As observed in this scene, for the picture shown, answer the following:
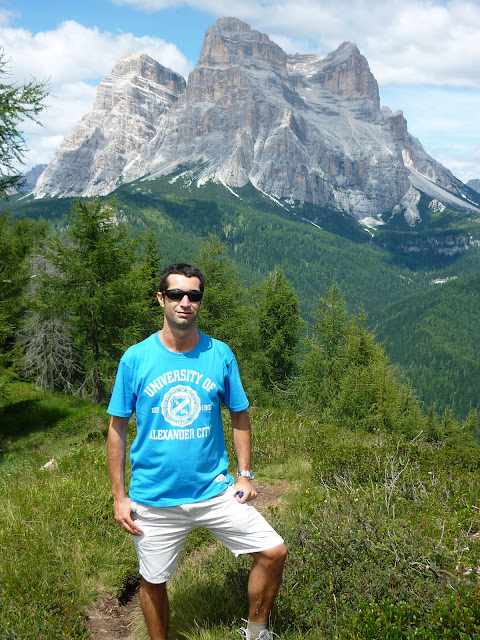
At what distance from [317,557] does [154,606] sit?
4.97ft

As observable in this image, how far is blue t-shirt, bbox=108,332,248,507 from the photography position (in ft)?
10.8

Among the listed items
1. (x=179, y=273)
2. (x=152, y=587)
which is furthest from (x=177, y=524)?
(x=179, y=273)

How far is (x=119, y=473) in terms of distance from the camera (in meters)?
3.43

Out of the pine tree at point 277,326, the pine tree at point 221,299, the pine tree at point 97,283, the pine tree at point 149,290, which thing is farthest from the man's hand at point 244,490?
the pine tree at point 277,326

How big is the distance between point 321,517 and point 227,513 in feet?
5.97

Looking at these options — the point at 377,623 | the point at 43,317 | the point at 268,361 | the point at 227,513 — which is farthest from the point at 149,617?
the point at 268,361

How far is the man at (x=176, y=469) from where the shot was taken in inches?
129

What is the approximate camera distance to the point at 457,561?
12.0 ft

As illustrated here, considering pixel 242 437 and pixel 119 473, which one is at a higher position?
pixel 242 437

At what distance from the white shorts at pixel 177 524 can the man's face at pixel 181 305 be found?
1.37 meters

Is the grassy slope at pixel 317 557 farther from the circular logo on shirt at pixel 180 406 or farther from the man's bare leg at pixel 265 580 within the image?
the circular logo on shirt at pixel 180 406

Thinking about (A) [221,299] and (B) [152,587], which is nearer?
(B) [152,587]

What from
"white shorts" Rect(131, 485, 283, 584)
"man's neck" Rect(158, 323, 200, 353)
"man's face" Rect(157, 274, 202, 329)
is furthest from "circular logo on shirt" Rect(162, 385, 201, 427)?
"white shorts" Rect(131, 485, 283, 584)

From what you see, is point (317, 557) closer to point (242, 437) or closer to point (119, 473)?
point (242, 437)
